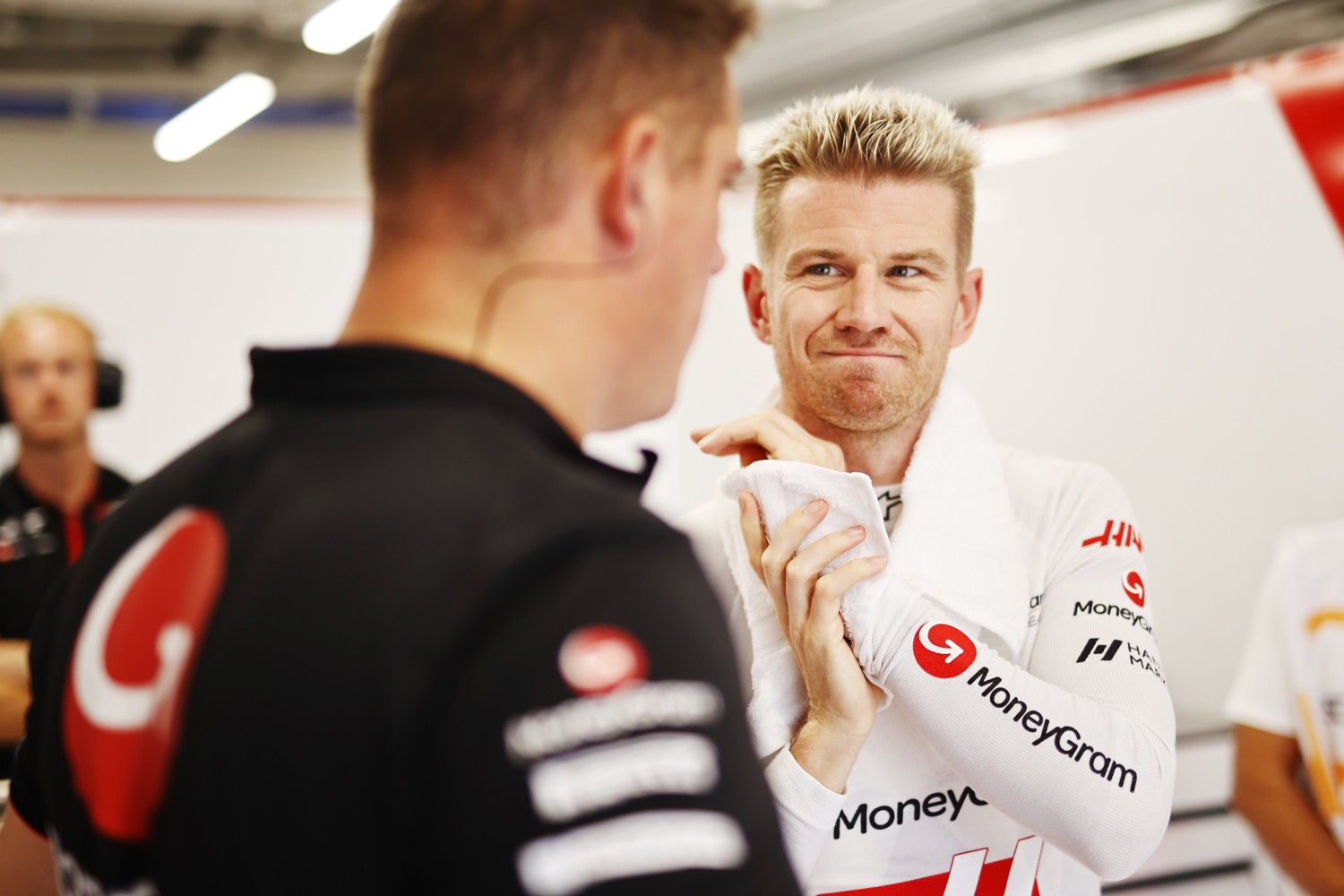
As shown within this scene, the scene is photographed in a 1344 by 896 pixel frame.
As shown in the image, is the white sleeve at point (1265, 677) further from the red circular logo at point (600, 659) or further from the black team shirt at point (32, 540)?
the black team shirt at point (32, 540)

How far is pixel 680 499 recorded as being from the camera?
258 cm

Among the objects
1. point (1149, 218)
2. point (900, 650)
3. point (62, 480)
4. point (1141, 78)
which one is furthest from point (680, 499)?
point (1141, 78)

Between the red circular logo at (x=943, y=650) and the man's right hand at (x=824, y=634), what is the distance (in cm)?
7

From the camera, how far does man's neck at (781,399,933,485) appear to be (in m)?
1.41

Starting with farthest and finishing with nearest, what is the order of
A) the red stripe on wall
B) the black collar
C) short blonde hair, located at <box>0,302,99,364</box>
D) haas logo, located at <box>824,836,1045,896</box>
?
short blonde hair, located at <box>0,302,99,364</box>, the red stripe on wall, haas logo, located at <box>824,836,1045,896</box>, the black collar

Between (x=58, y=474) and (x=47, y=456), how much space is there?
72 mm

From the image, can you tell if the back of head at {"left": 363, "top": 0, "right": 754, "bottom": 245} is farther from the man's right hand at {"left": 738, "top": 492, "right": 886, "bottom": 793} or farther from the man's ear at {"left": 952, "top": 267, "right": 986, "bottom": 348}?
the man's ear at {"left": 952, "top": 267, "right": 986, "bottom": 348}

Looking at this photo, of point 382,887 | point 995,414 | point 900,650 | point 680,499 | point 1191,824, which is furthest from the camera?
point 680,499

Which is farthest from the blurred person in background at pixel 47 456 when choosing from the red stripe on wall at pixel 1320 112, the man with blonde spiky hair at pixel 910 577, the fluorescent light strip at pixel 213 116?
the red stripe on wall at pixel 1320 112

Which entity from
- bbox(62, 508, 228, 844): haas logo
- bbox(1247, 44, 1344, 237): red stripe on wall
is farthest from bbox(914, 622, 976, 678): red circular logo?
bbox(1247, 44, 1344, 237): red stripe on wall

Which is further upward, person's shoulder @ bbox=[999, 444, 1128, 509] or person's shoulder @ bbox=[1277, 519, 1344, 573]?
person's shoulder @ bbox=[999, 444, 1128, 509]

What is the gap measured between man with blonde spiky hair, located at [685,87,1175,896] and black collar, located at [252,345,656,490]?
1.76ft

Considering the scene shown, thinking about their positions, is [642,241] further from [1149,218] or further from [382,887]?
[1149,218]

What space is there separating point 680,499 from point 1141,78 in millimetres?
3239
